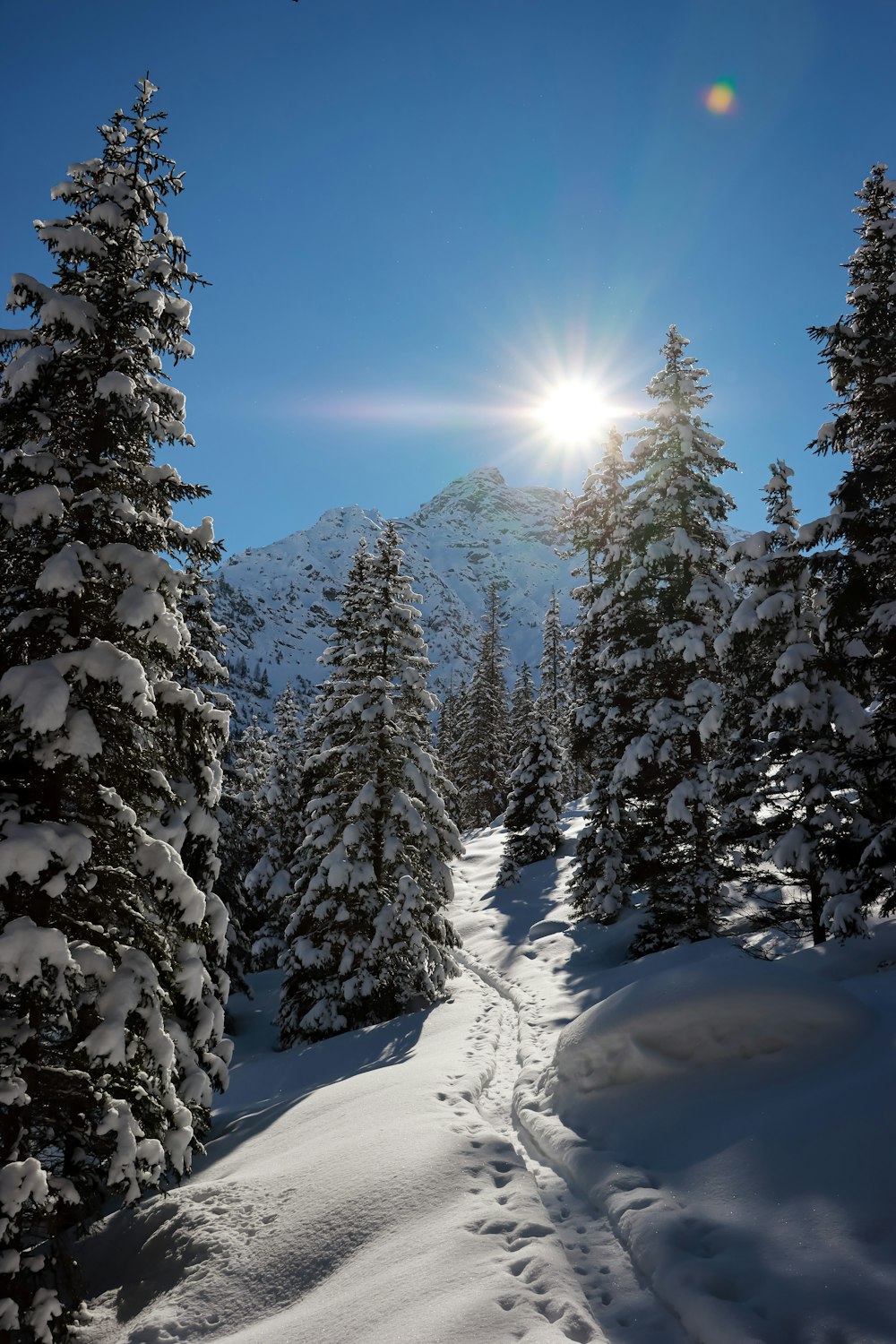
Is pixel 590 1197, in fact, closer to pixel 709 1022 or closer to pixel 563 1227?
pixel 563 1227

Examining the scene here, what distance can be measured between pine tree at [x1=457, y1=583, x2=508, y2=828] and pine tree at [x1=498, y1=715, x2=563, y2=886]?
55.2ft

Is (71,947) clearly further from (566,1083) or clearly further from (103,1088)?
(566,1083)

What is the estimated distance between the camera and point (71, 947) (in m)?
7.08

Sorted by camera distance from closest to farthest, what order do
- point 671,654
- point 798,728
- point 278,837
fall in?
point 798,728, point 671,654, point 278,837

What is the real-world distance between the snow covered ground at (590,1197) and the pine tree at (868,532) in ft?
6.20

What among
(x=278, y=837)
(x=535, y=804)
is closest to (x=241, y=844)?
(x=278, y=837)

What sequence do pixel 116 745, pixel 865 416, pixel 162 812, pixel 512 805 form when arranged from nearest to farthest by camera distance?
pixel 116 745
pixel 162 812
pixel 865 416
pixel 512 805

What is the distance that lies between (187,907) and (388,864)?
1124 centimetres

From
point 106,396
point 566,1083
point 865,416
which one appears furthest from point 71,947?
point 865,416

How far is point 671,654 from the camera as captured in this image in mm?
15859

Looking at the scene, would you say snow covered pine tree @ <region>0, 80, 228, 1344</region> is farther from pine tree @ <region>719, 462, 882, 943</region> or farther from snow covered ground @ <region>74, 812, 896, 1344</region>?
pine tree @ <region>719, 462, 882, 943</region>

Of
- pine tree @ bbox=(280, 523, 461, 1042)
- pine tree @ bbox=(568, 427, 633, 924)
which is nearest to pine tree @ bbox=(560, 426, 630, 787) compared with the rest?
pine tree @ bbox=(568, 427, 633, 924)

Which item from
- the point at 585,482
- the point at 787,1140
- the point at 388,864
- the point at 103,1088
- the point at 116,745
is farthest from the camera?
the point at 585,482

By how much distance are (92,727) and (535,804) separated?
89.1ft
